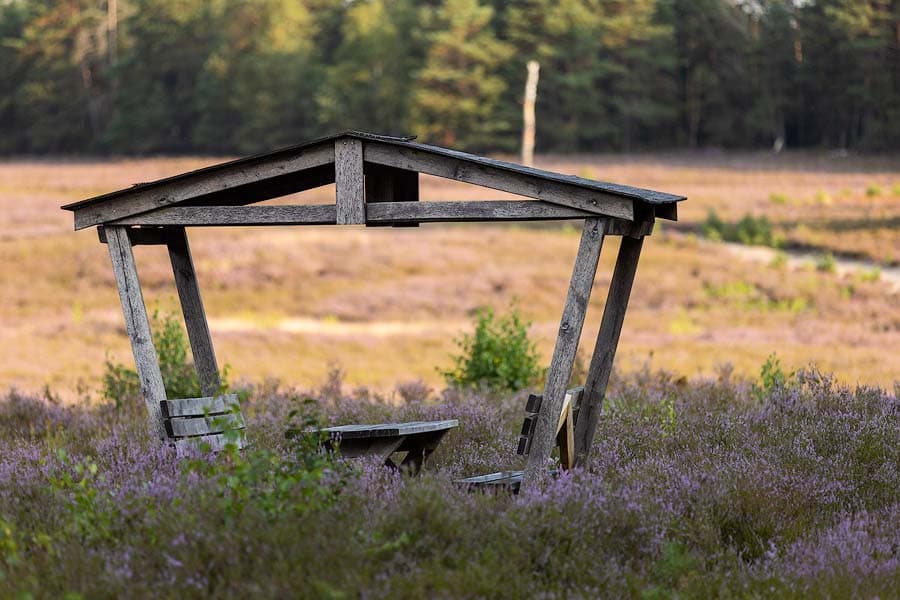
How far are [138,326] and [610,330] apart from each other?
3.35 meters

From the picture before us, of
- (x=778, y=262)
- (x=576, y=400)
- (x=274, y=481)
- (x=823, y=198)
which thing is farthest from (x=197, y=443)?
(x=823, y=198)

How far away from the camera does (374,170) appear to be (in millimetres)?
7062

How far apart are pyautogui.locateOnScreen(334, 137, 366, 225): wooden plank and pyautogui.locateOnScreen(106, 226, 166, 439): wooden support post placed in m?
1.67

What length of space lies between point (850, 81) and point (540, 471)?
5728cm

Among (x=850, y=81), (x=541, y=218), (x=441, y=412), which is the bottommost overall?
(x=441, y=412)

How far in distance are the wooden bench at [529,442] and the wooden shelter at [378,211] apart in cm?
6

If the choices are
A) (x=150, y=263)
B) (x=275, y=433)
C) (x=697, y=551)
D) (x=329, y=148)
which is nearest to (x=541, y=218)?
(x=329, y=148)

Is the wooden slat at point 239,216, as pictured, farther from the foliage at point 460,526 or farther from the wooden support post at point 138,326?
the foliage at point 460,526

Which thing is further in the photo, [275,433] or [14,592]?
[275,433]

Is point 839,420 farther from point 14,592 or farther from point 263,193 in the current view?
point 14,592

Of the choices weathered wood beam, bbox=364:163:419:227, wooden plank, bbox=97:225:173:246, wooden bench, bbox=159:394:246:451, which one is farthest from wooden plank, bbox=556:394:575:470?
wooden plank, bbox=97:225:173:246

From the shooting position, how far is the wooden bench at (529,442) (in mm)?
5707

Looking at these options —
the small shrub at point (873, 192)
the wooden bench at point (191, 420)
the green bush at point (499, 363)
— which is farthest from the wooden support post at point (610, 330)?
the small shrub at point (873, 192)

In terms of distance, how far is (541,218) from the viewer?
5797 mm
